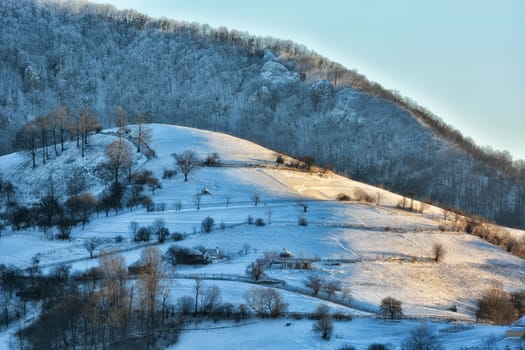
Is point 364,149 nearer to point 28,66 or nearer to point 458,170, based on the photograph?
point 458,170

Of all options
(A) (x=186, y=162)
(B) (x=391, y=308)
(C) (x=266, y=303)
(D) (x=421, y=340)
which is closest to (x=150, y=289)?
(C) (x=266, y=303)

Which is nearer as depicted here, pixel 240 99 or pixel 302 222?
pixel 302 222

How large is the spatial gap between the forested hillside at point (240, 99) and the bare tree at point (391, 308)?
7741 cm

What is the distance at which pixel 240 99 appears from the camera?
169 meters

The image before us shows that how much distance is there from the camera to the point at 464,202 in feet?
395

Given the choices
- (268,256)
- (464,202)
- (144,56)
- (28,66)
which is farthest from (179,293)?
(144,56)

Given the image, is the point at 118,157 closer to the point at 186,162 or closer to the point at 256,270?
the point at 186,162

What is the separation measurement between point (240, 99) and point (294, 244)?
11298 cm

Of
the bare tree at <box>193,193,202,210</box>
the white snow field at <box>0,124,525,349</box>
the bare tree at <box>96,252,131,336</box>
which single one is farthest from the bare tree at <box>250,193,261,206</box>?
the bare tree at <box>96,252,131,336</box>

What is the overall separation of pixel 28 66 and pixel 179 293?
128936mm

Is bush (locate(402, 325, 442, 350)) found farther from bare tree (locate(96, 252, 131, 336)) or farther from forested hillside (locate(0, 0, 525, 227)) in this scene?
forested hillside (locate(0, 0, 525, 227))

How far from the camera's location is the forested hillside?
13175cm

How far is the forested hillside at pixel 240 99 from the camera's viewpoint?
5187 inches

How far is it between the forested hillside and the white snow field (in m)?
46.3
